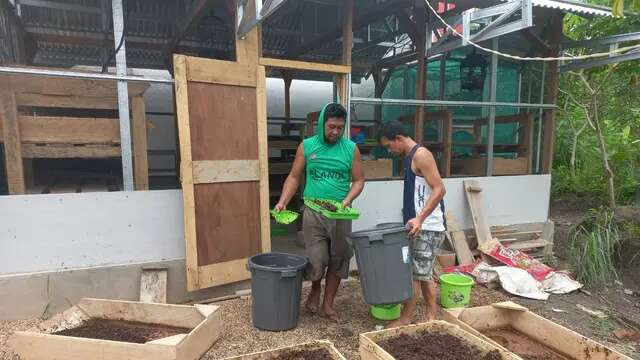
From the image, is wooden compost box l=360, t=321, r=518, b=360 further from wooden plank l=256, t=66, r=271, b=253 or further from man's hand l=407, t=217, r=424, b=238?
wooden plank l=256, t=66, r=271, b=253

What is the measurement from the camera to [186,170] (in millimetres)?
3588

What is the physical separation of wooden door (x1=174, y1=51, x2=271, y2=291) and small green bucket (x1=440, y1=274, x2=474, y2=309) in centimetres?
185

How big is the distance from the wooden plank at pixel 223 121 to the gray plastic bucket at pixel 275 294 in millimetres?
1114

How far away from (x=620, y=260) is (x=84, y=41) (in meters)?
7.79

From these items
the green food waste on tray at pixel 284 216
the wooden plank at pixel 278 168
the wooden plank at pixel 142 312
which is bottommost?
the wooden plank at pixel 142 312

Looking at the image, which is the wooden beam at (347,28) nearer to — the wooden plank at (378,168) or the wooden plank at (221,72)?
the wooden plank at (221,72)

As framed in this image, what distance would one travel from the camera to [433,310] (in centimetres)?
338

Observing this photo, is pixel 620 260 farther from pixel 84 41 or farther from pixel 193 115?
pixel 84 41

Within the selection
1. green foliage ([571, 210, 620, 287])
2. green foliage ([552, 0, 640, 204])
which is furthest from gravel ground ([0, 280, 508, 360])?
green foliage ([552, 0, 640, 204])

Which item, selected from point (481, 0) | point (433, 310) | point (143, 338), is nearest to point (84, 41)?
point (143, 338)

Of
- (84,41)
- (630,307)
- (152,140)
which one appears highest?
(84,41)

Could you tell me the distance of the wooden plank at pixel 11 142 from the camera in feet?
10.8

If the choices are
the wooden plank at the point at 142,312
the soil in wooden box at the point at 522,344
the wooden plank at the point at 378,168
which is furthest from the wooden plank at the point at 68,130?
the soil in wooden box at the point at 522,344

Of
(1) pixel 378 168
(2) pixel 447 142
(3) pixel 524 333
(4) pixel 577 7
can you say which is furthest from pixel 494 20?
(3) pixel 524 333
